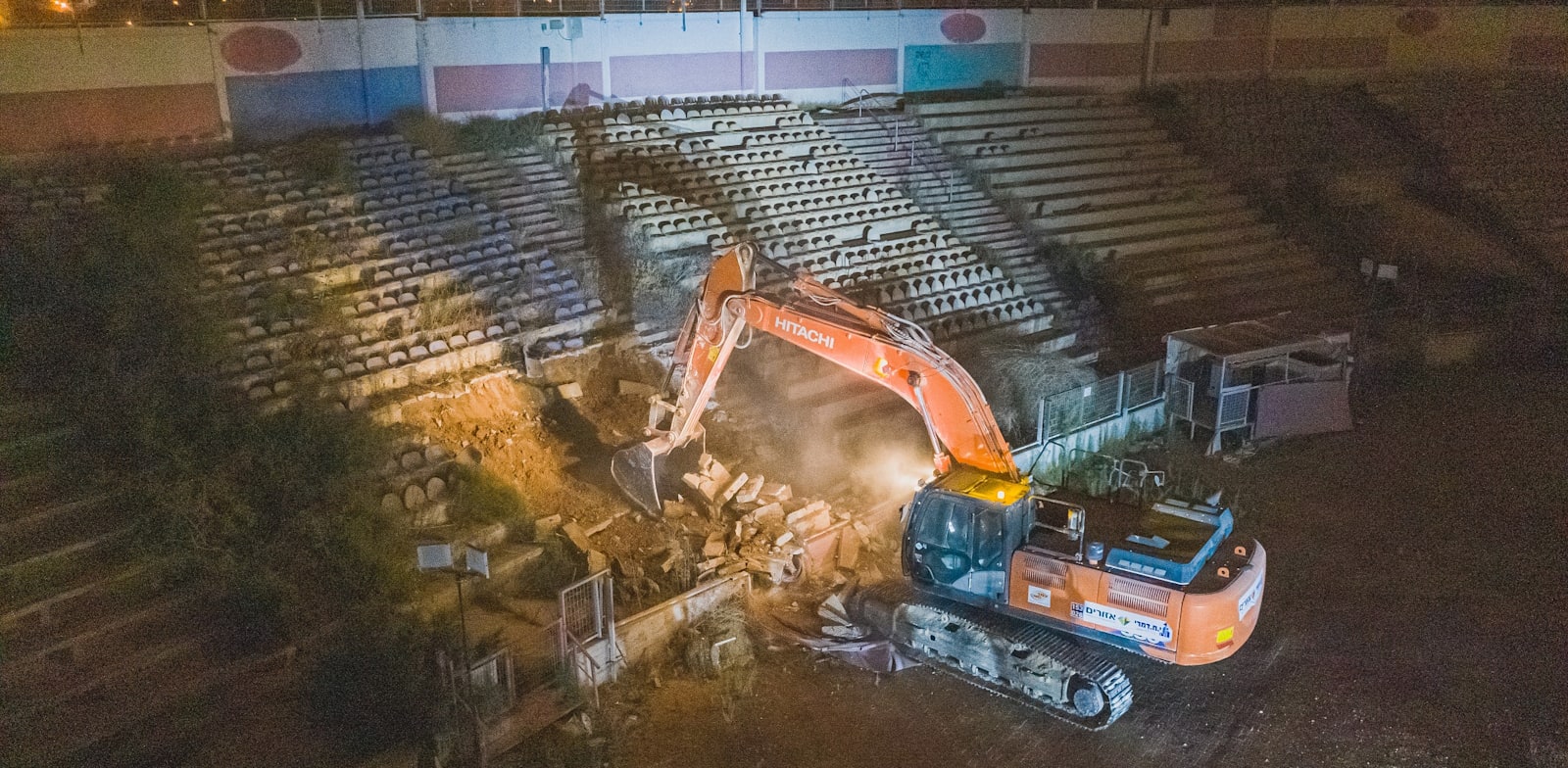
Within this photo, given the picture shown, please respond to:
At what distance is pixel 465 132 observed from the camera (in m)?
18.8

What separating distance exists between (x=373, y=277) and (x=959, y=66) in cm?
1594

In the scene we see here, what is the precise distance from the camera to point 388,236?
1564 centimetres

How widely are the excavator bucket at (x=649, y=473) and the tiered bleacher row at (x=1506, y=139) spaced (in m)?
21.9

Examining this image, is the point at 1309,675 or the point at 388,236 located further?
the point at 388,236

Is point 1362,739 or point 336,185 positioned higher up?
point 336,185

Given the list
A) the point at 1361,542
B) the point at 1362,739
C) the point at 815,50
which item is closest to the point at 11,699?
the point at 1362,739

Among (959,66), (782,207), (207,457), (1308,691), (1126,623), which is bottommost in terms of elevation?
(1308,691)

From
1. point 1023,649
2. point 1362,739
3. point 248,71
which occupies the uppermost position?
point 248,71

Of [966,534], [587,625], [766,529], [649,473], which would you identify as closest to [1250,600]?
[966,534]

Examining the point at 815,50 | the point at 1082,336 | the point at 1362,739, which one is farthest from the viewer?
the point at 815,50

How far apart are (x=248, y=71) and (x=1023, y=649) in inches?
578

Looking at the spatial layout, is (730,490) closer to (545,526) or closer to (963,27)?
(545,526)

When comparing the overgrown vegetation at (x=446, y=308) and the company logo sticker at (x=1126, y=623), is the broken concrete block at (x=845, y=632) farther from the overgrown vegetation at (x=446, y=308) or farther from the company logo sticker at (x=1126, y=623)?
the overgrown vegetation at (x=446, y=308)

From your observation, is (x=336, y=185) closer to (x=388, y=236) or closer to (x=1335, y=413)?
(x=388, y=236)
